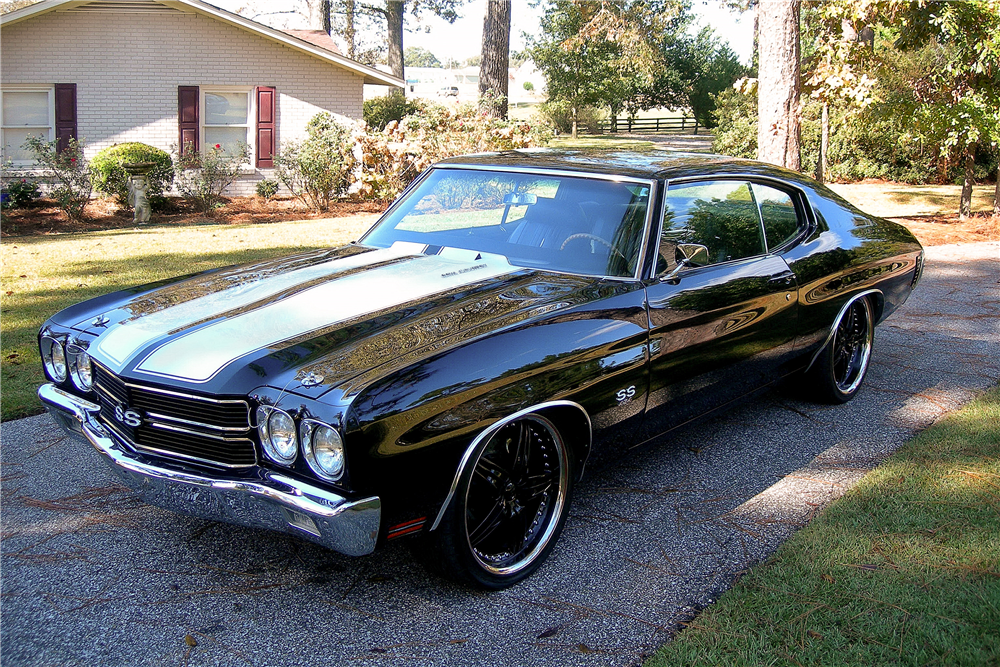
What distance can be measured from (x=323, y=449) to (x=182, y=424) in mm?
599

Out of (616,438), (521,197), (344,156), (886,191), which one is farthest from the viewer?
(886,191)

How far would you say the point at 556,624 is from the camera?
287cm

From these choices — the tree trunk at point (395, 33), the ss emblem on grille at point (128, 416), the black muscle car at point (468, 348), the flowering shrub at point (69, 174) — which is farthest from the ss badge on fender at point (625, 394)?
the tree trunk at point (395, 33)

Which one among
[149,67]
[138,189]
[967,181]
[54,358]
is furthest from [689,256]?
[149,67]

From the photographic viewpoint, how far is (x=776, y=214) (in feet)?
15.1

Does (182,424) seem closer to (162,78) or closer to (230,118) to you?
(230,118)

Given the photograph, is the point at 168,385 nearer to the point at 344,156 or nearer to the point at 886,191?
the point at 344,156

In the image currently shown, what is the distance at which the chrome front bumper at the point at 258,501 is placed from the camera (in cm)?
254

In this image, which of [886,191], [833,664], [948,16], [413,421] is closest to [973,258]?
[948,16]

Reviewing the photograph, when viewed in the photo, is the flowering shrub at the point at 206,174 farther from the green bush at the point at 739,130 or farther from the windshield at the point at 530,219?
the green bush at the point at 739,130

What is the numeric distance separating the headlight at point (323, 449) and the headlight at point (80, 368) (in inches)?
47.7

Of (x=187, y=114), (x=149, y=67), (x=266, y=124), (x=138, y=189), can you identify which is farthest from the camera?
(x=266, y=124)

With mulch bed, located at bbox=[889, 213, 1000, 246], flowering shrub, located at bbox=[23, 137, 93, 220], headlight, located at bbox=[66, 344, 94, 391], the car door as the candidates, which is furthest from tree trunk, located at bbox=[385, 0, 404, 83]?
headlight, located at bbox=[66, 344, 94, 391]

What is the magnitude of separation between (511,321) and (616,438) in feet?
2.37
